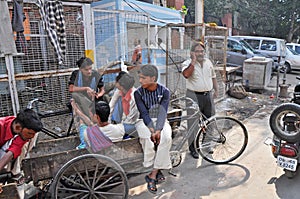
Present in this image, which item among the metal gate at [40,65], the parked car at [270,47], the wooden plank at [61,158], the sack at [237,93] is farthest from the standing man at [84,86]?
the parked car at [270,47]

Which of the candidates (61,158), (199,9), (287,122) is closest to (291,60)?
(199,9)

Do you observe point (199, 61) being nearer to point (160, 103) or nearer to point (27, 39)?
point (160, 103)

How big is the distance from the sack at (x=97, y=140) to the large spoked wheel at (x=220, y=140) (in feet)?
4.66

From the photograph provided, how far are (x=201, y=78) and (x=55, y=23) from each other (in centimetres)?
260

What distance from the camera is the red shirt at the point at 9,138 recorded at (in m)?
2.26

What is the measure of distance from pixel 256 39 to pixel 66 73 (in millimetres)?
10165

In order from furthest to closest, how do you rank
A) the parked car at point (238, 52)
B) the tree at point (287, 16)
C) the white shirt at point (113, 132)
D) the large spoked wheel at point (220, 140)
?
the tree at point (287, 16) → the parked car at point (238, 52) → the large spoked wheel at point (220, 140) → the white shirt at point (113, 132)

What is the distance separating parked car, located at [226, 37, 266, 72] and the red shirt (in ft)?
33.0

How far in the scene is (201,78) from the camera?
366cm

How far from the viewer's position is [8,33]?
3979 mm

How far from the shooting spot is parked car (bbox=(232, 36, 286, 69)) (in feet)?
37.7

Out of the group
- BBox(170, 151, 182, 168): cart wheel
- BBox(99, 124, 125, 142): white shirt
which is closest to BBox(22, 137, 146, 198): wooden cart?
BBox(99, 124, 125, 142): white shirt

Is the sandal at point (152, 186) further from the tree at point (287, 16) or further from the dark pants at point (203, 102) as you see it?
the tree at point (287, 16)

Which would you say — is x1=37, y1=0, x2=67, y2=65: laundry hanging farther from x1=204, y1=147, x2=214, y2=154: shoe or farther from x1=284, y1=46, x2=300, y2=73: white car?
x1=284, y1=46, x2=300, y2=73: white car
